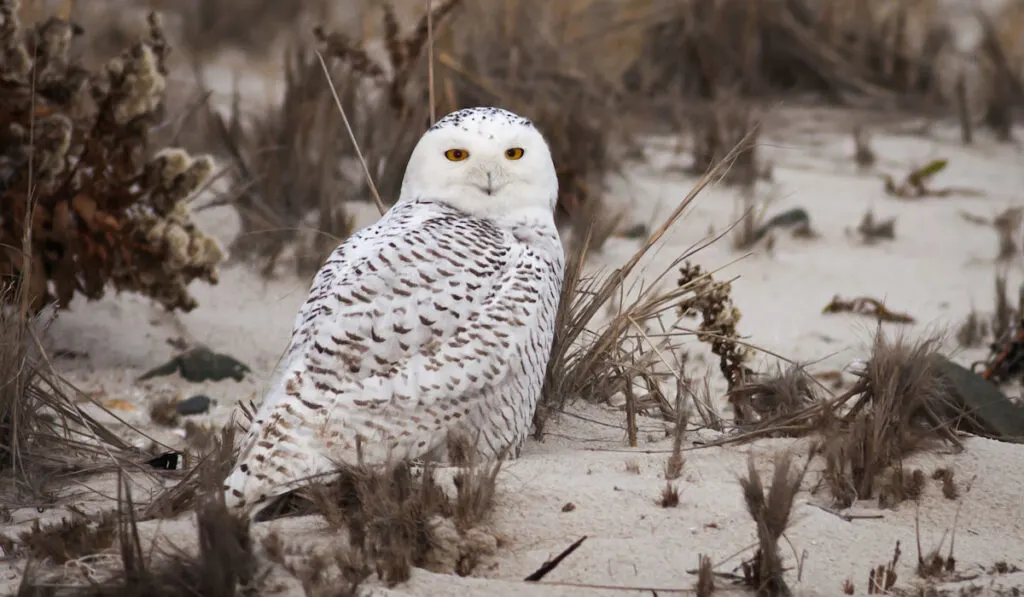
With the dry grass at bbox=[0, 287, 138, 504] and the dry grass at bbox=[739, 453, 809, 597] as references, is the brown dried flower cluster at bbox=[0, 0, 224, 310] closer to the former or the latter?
the dry grass at bbox=[0, 287, 138, 504]

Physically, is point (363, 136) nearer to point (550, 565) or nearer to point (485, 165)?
point (485, 165)

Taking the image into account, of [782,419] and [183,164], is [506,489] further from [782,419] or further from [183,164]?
[183,164]

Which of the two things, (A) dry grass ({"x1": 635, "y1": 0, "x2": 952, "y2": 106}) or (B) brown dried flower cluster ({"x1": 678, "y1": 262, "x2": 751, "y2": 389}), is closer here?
(B) brown dried flower cluster ({"x1": 678, "y1": 262, "x2": 751, "y2": 389})

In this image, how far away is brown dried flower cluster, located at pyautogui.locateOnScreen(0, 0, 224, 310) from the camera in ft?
15.1

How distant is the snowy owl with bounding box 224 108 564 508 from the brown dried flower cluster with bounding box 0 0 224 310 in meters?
1.39

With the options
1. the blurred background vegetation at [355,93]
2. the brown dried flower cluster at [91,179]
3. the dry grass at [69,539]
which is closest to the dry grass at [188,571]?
the dry grass at [69,539]

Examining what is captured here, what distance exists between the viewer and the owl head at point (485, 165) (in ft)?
11.9

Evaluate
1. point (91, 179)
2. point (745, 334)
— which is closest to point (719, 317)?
point (745, 334)

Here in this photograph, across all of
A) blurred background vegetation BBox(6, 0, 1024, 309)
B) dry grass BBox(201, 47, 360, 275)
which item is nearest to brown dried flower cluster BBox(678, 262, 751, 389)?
blurred background vegetation BBox(6, 0, 1024, 309)

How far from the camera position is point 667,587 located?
9.19 feet

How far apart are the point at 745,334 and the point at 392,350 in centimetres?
259

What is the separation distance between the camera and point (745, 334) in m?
5.47

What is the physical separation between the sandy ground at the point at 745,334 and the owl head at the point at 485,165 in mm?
660

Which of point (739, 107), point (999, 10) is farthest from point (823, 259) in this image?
point (999, 10)
